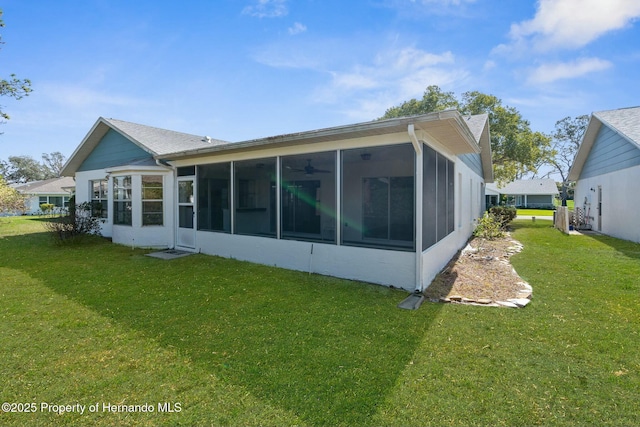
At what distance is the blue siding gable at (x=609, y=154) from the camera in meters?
10.4

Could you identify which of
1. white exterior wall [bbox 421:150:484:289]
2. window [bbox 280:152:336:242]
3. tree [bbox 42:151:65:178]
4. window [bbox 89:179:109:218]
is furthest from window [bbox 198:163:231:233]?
tree [bbox 42:151:65:178]

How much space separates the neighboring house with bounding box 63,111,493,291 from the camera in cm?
543

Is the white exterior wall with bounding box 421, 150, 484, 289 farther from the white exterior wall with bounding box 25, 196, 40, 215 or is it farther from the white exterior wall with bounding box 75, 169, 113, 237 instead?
the white exterior wall with bounding box 25, 196, 40, 215

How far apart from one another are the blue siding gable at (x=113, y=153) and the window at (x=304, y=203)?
5.93 metres

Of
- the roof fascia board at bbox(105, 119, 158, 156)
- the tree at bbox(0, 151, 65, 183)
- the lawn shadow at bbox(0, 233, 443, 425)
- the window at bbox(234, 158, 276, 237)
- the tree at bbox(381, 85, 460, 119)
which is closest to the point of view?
the lawn shadow at bbox(0, 233, 443, 425)

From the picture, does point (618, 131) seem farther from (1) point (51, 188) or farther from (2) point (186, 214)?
(1) point (51, 188)

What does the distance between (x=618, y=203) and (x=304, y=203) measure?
39.5 ft

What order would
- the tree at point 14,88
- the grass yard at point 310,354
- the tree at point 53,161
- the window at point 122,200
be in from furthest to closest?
the tree at point 53,161 → the tree at point 14,88 → the window at point 122,200 → the grass yard at point 310,354

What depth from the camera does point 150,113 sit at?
52.1 ft

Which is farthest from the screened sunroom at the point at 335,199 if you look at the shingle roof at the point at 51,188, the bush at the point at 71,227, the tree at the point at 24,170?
the tree at the point at 24,170

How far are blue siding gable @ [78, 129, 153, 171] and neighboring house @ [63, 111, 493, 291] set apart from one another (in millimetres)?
101

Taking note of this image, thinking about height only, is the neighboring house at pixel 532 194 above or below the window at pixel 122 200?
above

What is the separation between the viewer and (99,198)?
12688 mm

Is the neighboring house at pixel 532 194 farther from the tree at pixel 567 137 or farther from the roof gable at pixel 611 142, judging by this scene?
the roof gable at pixel 611 142
